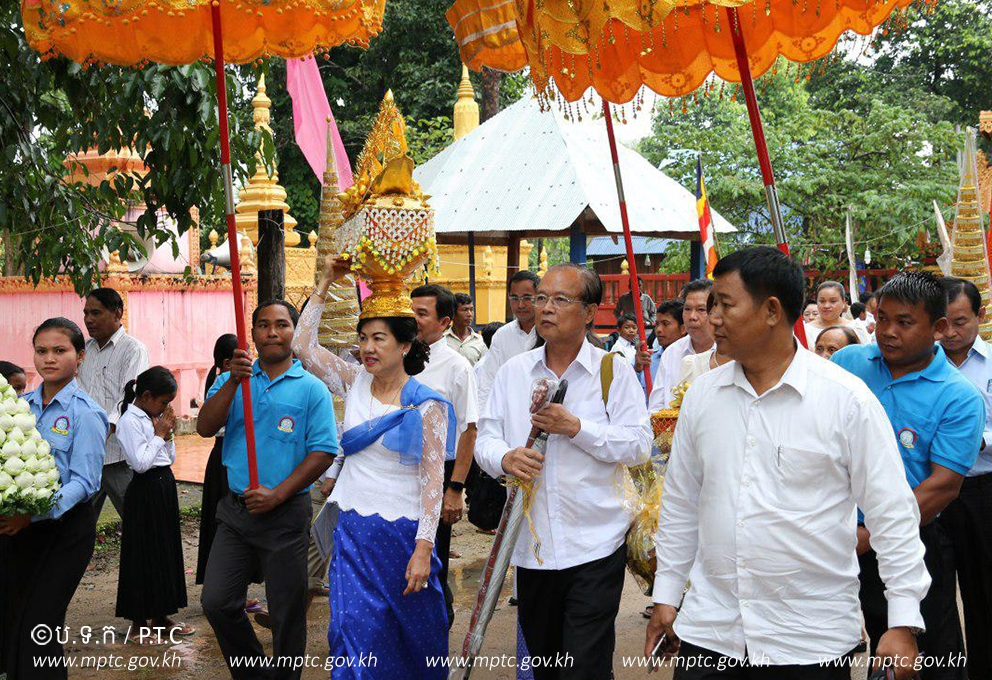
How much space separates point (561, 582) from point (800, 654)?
1.43 meters

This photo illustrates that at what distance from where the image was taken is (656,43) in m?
5.95

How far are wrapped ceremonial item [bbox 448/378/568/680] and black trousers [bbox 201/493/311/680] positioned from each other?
3.69ft

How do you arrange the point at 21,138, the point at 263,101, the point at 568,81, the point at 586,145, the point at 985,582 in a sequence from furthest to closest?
the point at 263,101, the point at 586,145, the point at 21,138, the point at 568,81, the point at 985,582

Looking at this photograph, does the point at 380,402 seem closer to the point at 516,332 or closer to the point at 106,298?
the point at 516,332

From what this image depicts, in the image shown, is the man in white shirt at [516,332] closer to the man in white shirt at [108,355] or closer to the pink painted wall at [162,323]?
the man in white shirt at [108,355]

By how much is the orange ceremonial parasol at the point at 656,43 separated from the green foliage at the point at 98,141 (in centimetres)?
189

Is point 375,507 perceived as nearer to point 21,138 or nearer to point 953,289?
point 953,289

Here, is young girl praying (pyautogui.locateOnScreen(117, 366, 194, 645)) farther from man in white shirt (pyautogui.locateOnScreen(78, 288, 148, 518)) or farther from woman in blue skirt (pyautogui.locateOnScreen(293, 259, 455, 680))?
woman in blue skirt (pyautogui.locateOnScreen(293, 259, 455, 680))

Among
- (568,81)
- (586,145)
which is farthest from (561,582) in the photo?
(586,145)

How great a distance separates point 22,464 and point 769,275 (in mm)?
3133

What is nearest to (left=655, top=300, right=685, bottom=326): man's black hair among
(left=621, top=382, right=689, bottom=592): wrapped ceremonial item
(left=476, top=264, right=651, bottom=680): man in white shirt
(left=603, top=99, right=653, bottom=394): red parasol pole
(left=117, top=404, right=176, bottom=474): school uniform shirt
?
(left=603, top=99, right=653, bottom=394): red parasol pole

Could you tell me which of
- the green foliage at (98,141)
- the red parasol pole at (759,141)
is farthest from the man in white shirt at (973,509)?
the green foliage at (98,141)

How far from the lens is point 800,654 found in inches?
117

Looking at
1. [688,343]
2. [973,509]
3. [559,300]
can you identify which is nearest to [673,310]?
[688,343]
